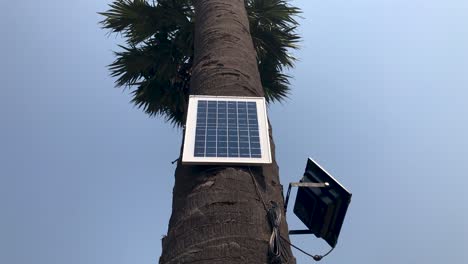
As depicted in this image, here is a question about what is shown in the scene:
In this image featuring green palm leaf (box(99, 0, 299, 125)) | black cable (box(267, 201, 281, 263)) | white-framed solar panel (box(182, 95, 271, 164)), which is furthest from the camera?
green palm leaf (box(99, 0, 299, 125))

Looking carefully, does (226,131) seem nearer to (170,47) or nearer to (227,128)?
(227,128)

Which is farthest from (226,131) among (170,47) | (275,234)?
(170,47)

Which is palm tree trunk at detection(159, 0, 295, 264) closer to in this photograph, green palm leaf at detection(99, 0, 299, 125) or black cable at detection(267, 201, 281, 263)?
black cable at detection(267, 201, 281, 263)

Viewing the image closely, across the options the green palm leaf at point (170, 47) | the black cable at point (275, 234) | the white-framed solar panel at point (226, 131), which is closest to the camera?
the black cable at point (275, 234)

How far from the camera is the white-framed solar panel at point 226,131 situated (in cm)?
266

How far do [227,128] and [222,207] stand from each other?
2.79 feet

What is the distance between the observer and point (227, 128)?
3074 millimetres

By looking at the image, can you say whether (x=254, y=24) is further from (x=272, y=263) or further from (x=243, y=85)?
(x=272, y=263)

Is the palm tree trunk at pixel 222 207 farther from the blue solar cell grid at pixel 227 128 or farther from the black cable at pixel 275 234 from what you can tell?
the blue solar cell grid at pixel 227 128

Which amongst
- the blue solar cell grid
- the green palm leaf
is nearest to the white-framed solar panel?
the blue solar cell grid

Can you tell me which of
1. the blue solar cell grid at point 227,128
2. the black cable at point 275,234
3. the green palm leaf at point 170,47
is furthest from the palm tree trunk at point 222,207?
the green palm leaf at point 170,47

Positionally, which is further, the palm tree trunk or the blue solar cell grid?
the blue solar cell grid

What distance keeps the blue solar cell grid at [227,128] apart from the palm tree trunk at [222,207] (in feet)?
0.43

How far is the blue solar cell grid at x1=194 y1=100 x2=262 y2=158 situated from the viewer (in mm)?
2732
